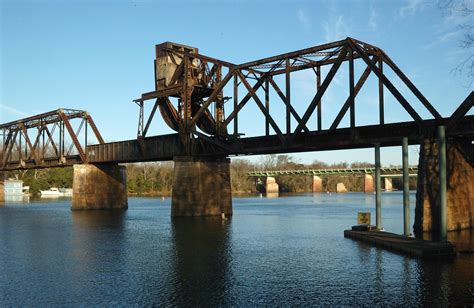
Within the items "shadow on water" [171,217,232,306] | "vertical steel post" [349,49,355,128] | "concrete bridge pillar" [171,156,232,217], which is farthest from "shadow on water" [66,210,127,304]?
"vertical steel post" [349,49,355,128]

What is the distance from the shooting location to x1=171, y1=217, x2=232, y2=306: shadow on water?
19.3m

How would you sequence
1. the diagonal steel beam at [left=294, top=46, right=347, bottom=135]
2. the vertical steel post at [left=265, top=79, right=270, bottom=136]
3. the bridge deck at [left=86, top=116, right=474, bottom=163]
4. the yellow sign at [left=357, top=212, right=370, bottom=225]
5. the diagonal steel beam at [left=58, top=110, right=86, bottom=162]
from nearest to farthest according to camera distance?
1. the yellow sign at [left=357, top=212, right=370, bottom=225]
2. the bridge deck at [left=86, top=116, right=474, bottom=163]
3. the diagonal steel beam at [left=294, top=46, right=347, bottom=135]
4. the vertical steel post at [left=265, top=79, right=270, bottom=136]
5. the diagonal steel beam at [left=58, top=110, right=86, bottom=162]

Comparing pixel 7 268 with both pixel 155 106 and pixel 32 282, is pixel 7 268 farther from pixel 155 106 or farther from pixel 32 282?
pixel 155 106

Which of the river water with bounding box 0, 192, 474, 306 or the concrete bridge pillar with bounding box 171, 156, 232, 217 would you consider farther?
the concrete bridge pillar with bounding box 171, 156, 232, 217

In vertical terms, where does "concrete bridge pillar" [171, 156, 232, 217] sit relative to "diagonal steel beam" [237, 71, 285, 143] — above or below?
below

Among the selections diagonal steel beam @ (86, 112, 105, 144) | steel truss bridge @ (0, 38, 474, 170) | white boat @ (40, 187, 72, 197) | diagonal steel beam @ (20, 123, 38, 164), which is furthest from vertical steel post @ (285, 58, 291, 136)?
white boat @ (40, 187, 72, 197)

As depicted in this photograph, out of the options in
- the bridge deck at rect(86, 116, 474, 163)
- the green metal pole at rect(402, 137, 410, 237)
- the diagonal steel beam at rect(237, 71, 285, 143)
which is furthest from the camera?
the diagonal steel beam at rect(237, 71, 285, 143)

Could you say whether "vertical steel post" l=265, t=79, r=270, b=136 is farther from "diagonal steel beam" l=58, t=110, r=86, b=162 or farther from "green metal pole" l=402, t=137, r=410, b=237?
"diagonal steel beam" l=58, t=110, r=86, b=162

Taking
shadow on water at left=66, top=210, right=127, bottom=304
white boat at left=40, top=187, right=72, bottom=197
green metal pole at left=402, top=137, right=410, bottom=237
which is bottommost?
shadow on water at left=66, top=210, right=127, bottom=304

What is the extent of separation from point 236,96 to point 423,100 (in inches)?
863

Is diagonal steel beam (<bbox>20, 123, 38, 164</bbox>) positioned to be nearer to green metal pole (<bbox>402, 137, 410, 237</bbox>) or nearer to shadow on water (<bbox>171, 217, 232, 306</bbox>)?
shadow on water (<bbox>171, 217, 232, 306</bbox>)

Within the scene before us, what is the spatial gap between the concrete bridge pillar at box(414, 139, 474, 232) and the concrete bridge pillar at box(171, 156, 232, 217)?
1063 inches

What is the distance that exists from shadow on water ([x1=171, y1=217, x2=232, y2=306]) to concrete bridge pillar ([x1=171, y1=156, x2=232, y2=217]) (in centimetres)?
1103

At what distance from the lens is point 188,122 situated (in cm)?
6109
